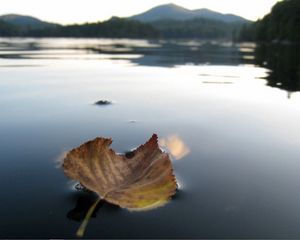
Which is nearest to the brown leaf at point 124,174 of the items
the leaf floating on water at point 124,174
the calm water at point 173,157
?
the leaf floating on water at point 124,174

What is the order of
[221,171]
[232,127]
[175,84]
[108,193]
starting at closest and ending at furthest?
[108,193] < [221,171] < [232,127] < [175,84]

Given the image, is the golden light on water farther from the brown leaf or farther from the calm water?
the brown leaf

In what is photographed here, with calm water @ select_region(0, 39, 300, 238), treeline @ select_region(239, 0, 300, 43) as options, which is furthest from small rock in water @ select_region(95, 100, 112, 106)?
treeline @ select_region(239, 0, 300, 43)

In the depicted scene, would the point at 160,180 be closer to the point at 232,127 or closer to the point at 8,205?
the point at 8,205

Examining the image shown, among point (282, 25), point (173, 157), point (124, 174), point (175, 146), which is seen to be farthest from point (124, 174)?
point (282, 25)

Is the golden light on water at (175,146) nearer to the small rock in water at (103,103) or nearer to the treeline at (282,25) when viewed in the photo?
the small rock in water at (103,103)

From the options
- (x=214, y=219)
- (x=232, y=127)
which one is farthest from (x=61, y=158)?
(x=232, y=127)

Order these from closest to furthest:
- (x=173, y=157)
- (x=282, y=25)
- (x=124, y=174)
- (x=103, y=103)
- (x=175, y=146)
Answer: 1. (x=124, y=174)
2. (x=173, y=157)
3. (x=175, y=146)
4. (x=103, y=103)
5. (x=282, y=25)

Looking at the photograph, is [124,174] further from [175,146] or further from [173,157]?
[175,146]
